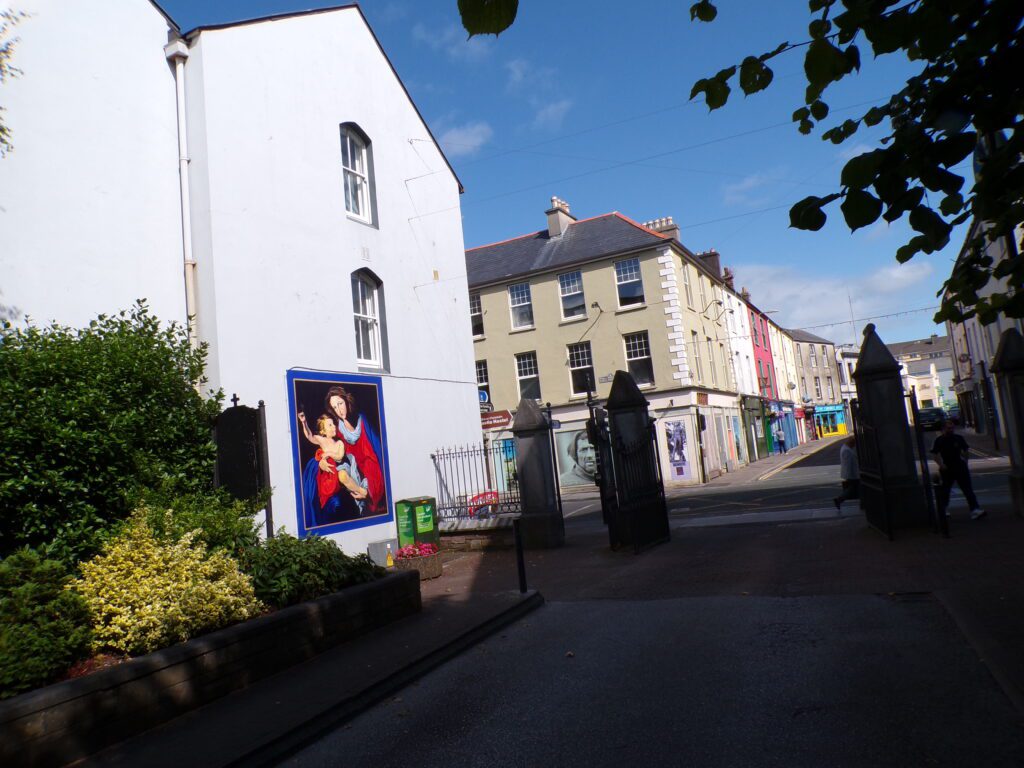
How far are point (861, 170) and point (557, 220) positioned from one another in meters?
33.4

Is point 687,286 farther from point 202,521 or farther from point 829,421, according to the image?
point 829,421

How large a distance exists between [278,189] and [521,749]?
11302 millimetres

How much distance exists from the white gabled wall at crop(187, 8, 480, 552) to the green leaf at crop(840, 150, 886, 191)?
10.3 m

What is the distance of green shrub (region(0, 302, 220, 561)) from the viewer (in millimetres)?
7469

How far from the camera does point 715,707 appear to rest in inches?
208

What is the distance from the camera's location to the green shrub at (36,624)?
517 cm

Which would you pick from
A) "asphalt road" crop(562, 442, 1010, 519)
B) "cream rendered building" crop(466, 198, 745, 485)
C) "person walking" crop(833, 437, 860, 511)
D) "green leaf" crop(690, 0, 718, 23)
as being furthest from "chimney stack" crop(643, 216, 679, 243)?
"green leaf" crop(690, 0, 718, 23)

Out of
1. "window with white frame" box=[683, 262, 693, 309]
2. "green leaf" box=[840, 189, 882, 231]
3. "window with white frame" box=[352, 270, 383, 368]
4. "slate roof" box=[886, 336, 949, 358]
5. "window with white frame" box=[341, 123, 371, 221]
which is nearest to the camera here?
"green leaf" box=[840, 189, 882, 231]

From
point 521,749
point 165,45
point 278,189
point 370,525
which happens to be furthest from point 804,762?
point 165,45

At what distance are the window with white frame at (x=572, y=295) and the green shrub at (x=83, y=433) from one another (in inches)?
987

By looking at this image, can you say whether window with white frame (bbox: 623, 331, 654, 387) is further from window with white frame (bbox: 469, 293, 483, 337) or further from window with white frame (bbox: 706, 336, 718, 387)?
window with white frame (bbox: 469, 293, 483, 337)

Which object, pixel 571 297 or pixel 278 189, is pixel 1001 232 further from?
pixel 571 297

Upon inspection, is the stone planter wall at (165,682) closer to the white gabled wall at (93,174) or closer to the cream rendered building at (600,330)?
the white gabled wall at (93,174)

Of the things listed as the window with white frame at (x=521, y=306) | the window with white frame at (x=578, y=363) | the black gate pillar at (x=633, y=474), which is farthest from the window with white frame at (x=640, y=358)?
the black gate pillar at (x=633, y=474)
